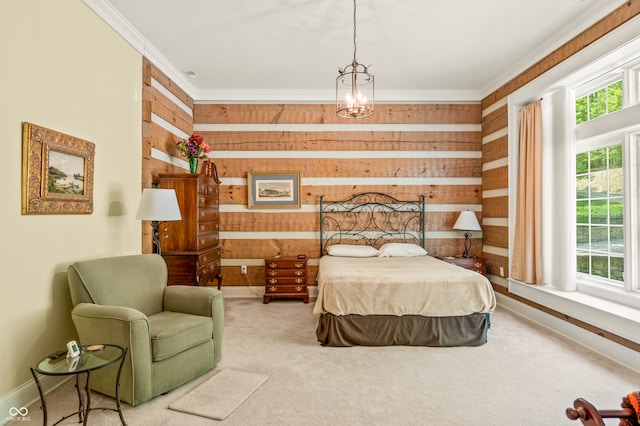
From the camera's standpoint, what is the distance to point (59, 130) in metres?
2.68

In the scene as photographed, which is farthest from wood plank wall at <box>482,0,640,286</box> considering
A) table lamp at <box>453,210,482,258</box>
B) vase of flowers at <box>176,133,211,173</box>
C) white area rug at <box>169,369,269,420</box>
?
vase of flowers at <box>176,133,211,173</box>

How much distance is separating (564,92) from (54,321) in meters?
5.38

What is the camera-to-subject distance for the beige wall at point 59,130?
7.43 feet

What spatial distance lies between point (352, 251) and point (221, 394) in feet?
9.02

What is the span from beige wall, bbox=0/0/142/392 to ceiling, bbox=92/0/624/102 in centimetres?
44

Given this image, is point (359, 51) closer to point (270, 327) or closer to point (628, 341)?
point (270, 327)

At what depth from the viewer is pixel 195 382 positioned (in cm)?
269

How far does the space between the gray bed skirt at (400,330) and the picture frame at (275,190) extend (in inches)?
96.8

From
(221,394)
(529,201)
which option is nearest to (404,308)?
(221,394)

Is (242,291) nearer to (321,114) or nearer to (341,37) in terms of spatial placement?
(321,114)

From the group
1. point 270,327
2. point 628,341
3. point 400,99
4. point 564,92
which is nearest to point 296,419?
point 270,327

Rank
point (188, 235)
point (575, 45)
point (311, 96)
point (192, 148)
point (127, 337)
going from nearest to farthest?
point (127, 337) → point (575, 45) → point (188, 235) → point (192, 148) → point (311, 96)

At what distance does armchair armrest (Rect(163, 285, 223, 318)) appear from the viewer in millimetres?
2914

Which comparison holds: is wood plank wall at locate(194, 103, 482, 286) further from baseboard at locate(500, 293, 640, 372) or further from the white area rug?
the white area rug
